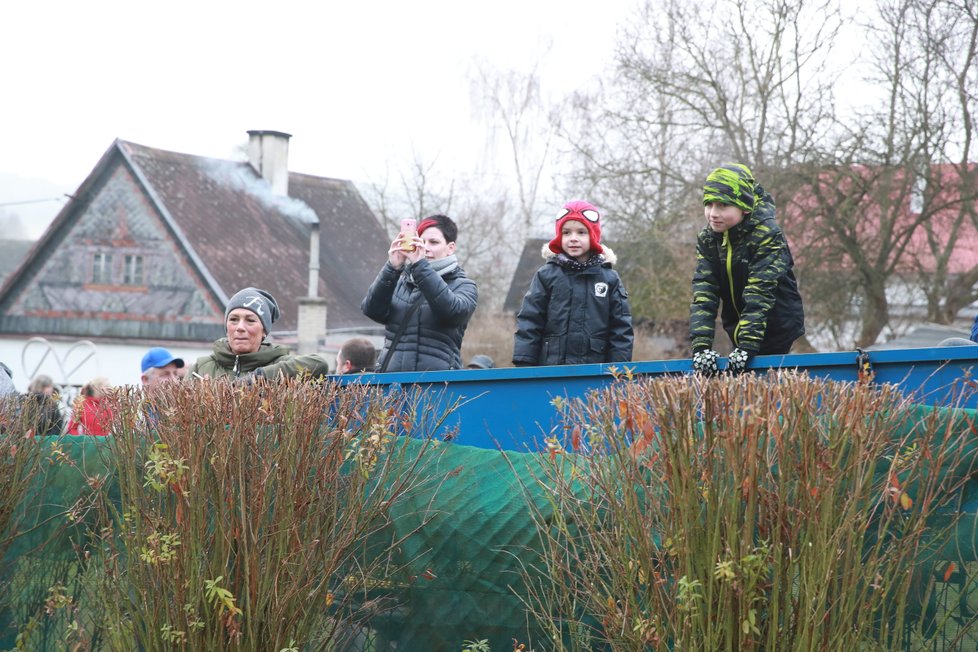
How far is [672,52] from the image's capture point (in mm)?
27203

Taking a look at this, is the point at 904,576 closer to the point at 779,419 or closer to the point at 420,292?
the point at 779,419

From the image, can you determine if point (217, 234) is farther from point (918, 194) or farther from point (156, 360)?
point (156, 360)

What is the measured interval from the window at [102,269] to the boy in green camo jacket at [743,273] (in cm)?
3370

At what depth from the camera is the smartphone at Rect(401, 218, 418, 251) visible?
6410 millimetres

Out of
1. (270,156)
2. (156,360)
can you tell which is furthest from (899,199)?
(270,156)

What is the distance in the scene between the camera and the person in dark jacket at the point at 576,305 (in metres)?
6.44

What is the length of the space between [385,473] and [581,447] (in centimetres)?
83

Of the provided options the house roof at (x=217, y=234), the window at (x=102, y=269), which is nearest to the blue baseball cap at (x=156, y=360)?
the house roof at (x=217, y=234)

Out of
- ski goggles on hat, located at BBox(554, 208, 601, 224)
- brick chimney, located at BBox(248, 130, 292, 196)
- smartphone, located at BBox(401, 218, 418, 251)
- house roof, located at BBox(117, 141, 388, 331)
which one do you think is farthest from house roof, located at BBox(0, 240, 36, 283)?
ski goggles on hat, located at BBox(554, 208, 601, 224)

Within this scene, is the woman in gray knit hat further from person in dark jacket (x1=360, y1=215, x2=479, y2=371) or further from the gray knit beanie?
person in dark jacket (x1=360, y1=215, x2=479, y2=371)

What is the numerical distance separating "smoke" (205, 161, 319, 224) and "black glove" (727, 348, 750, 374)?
3410 cm


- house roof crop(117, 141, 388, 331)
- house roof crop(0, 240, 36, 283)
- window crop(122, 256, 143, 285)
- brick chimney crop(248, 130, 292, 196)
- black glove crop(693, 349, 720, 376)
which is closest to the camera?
black glove crop(693, 349, 720, 376)

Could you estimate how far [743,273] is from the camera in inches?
226

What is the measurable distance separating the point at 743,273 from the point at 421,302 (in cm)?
187
